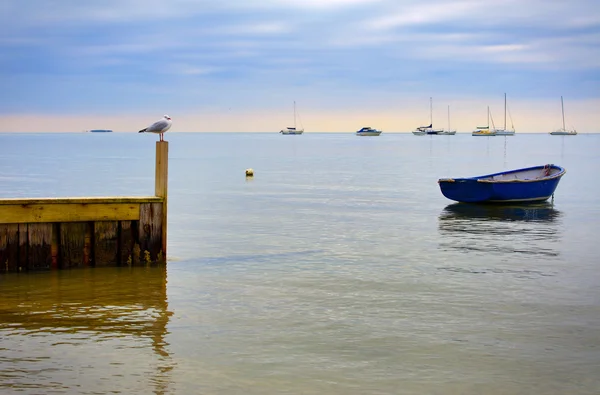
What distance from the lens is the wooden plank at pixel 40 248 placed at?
13.9 m

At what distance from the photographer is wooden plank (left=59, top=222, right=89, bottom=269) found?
1417 cm

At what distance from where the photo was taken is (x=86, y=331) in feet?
34.8

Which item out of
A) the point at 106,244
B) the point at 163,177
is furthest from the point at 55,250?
the point at 163,177

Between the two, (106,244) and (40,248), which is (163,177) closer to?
(106,244)

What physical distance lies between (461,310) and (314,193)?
84.3 ft

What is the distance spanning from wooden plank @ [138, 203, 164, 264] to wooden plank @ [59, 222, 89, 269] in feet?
3.69

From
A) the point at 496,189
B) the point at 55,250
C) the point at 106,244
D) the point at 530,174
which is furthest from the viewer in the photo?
the point at 530,174

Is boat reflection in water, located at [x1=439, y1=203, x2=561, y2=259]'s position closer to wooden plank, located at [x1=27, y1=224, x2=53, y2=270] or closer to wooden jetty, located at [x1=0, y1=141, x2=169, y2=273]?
wooden jetty, located at [x1=0, y1=141, x2=169, y2=273]

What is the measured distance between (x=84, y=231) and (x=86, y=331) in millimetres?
4091

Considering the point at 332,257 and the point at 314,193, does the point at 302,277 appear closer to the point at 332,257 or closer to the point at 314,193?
the point at 332,257

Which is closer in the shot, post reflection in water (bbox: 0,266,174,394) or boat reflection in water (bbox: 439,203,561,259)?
post reflection in water (bbox: 0,266,174,394)

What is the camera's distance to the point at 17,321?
36.4 ft

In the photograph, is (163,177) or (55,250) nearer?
(55,250)

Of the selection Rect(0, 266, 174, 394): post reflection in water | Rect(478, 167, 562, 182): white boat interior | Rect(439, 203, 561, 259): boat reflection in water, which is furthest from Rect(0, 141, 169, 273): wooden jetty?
Rect(478, 167, 562, 182): white boat interior
